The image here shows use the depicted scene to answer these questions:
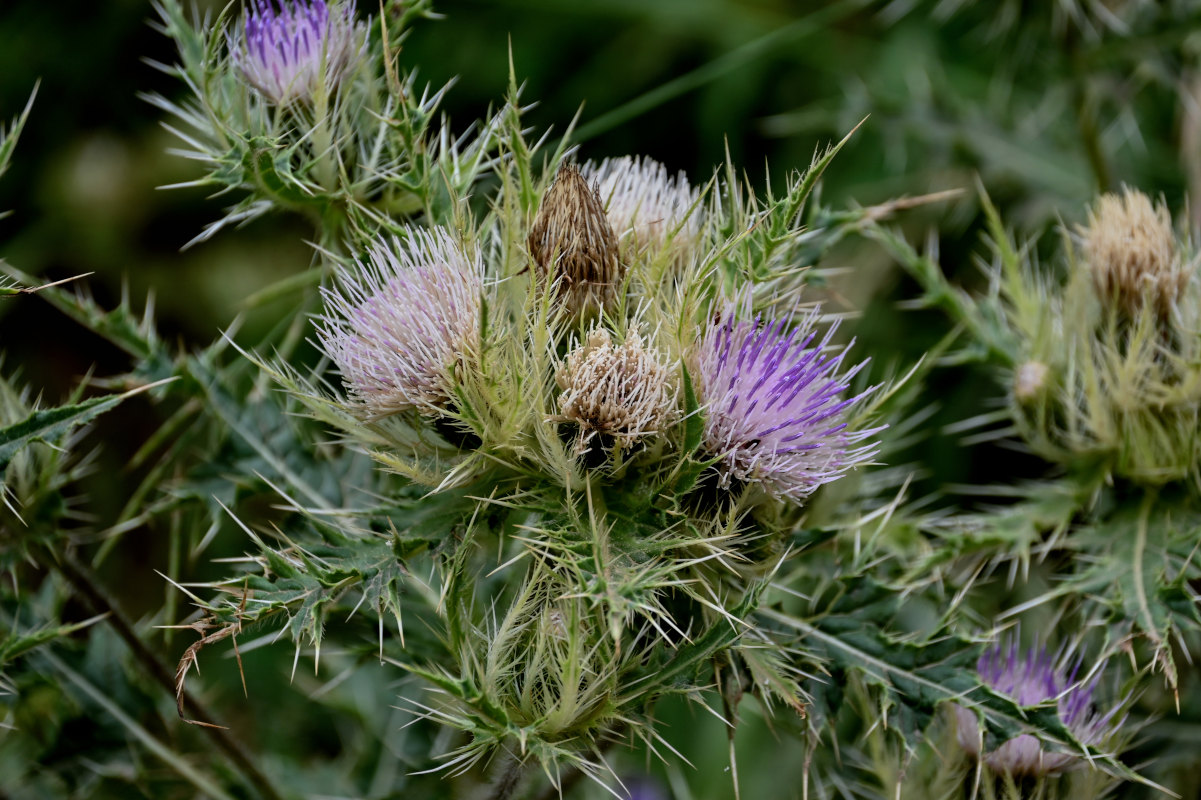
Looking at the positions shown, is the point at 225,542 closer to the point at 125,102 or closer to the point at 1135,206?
the point at 125,102

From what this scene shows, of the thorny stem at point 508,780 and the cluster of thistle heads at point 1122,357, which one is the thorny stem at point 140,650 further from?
the cluster of thistle heads at point 1122,357

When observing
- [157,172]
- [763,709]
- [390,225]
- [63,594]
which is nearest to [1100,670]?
[763,709]

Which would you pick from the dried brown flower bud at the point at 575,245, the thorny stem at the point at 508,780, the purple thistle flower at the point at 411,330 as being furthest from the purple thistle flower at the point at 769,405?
the thorny stem at the point at 508,780

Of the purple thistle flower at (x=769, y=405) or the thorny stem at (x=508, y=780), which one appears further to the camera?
the thorny stem at (x=508, y=780)

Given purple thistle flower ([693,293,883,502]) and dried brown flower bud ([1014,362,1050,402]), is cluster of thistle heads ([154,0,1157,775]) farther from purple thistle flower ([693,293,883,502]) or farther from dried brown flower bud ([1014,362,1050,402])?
dried brown flower bud ([1014,362,1050,402])

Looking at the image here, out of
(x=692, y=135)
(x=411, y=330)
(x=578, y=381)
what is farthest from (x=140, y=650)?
(x=692, y=135)
